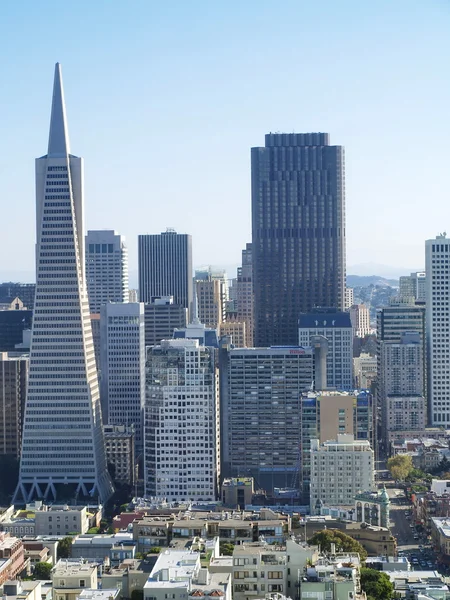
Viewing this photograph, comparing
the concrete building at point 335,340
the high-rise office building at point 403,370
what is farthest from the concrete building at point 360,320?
the high-rise office building at point 403,370

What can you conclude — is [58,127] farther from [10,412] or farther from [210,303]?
[210,303]

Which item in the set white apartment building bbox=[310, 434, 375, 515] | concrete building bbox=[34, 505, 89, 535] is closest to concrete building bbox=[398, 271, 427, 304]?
white apartment building bbox=[310, 434, 375, 515]

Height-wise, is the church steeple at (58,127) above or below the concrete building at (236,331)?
above

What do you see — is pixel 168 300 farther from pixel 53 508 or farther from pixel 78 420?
pixel 53 508

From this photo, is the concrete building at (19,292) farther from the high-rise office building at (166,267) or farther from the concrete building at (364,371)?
the concrete building at (364,371)

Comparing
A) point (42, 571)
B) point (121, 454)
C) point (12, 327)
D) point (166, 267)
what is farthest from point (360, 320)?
point (42, 571)

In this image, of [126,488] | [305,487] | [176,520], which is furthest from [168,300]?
[176,520]
